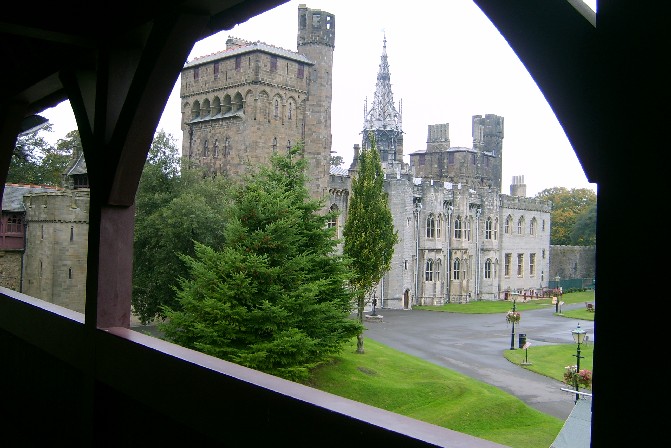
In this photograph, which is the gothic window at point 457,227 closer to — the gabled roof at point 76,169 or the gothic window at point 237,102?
the gothic window at point 237,102

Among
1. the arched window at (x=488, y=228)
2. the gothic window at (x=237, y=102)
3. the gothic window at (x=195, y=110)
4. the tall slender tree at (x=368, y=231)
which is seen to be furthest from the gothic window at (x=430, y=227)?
the gothic window at (x=195, y=110)

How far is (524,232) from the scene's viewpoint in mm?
45344

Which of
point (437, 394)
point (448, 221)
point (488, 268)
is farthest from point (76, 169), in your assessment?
point (488, 268)

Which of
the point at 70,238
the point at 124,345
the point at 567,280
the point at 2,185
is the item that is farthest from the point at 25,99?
the point at 567,280

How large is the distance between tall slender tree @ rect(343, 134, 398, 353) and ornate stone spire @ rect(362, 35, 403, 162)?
64.5ft

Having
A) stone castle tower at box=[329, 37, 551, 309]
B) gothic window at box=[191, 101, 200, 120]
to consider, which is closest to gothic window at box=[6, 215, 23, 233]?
gothic window at box=[191, 101, 200, 120]

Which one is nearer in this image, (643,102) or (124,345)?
(643,102)

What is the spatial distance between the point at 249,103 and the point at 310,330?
19090 millimetres

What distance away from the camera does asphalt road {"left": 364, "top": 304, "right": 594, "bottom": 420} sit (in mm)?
17780

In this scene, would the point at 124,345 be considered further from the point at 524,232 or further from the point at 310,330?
the point at 524,232

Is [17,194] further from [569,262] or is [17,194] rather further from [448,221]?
[569,262]

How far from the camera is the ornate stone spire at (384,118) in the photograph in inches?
1834

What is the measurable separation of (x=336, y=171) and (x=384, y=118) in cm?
1283

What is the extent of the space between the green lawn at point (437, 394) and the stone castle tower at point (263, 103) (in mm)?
14799
